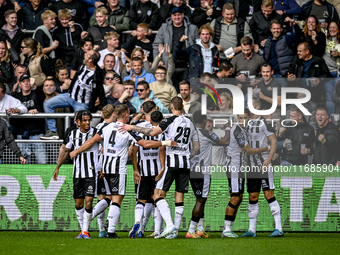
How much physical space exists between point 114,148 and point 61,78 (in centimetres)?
462

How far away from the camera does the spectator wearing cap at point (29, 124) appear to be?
1298cm

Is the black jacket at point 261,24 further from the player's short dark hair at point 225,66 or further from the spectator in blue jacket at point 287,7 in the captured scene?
the player's short dark hair at point 225,66

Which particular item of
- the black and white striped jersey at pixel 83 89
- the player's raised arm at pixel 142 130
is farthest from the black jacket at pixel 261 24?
the player's raised arm at pixel 142 130

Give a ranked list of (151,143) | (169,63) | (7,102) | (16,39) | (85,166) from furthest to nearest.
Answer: (16,39), (169,63), (7,102), (85,166), (151,143)

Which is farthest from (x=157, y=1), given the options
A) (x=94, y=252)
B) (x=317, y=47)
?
(x=94, y=252)

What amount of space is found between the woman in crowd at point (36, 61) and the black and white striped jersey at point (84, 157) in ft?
13.8

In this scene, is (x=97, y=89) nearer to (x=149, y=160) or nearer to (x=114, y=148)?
(x=149, y=160)

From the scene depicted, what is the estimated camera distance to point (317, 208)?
511 inches

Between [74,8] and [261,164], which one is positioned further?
[74,8]

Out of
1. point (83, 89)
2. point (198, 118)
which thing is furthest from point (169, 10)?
point (198, 118)

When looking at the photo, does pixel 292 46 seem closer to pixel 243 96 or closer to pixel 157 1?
pixel 243 96

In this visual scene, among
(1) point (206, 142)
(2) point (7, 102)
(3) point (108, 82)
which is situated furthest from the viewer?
(3) point (108, 82)

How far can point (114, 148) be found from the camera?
34.7 ft

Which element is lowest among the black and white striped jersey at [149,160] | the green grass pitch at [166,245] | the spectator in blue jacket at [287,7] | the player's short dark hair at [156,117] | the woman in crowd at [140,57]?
the green grass pitch at [166,245]
